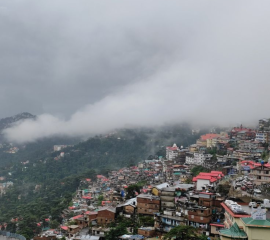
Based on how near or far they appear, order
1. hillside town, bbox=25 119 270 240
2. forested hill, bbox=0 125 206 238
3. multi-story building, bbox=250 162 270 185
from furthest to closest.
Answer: forested hill, bbox=0 125 206 238, multi-story building, bbox=250 162 270 185, hillside town, bbox=25 119 270 240

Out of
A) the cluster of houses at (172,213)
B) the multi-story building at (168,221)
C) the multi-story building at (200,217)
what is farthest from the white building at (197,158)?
the multi-story building at (200,217)

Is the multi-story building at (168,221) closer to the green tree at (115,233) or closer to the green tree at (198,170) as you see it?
the green tree at (115,233)

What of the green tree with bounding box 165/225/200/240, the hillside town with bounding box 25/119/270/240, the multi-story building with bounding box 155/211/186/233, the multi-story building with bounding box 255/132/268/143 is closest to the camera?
the hillside town with bounding box 25/119/270/240

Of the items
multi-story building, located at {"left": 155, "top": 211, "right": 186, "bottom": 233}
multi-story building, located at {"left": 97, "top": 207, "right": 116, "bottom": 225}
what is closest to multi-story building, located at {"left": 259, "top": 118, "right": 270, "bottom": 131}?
multi-story building, located at {"left": 155, "top": 211, "right": 186, "bottom": 233}

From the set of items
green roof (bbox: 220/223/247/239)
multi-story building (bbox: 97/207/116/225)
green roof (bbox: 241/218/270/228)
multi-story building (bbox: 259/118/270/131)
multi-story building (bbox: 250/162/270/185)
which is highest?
multi-story building (bbox: 259/118/270/131)

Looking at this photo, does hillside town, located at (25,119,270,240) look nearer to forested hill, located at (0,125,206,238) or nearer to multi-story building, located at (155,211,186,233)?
multi-story building, located at (155,211,186,233)

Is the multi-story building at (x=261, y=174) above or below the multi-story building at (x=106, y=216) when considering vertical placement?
above
